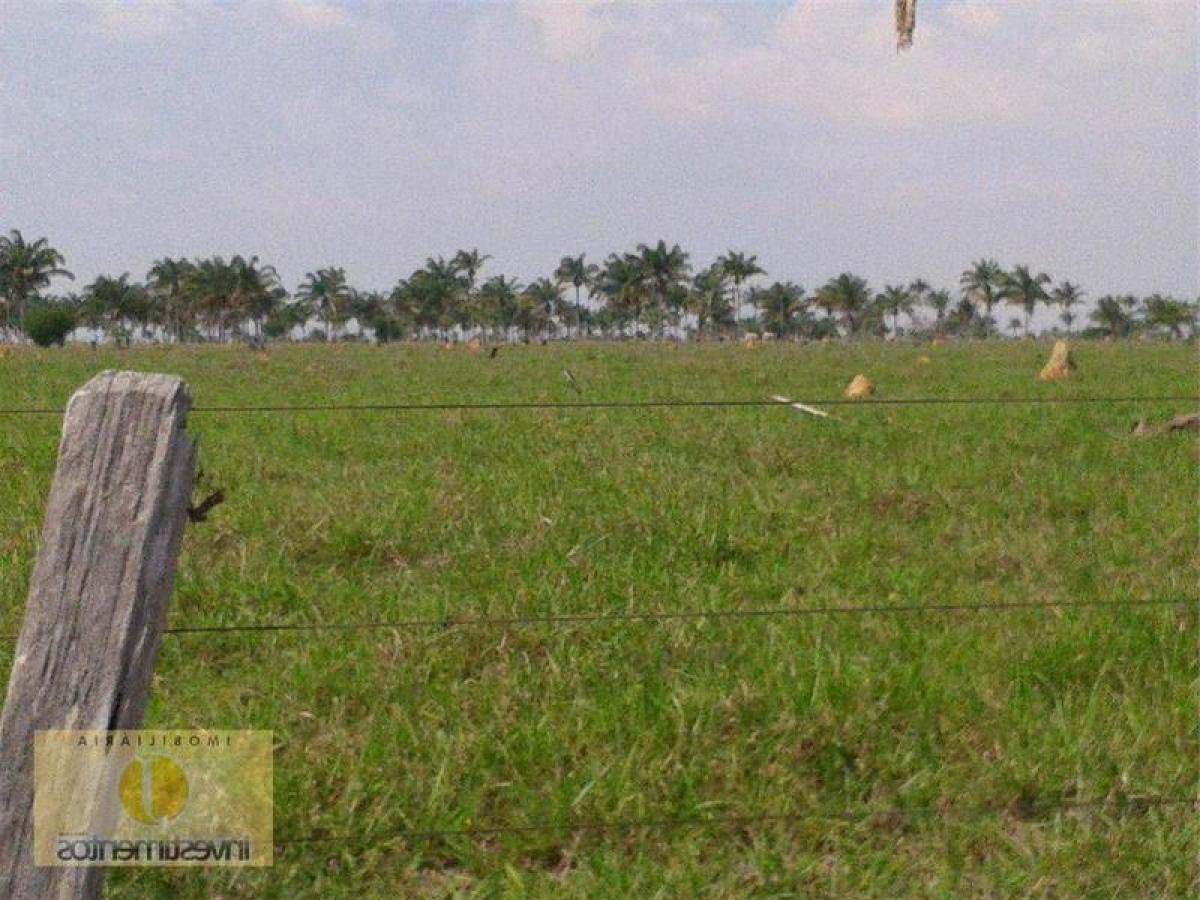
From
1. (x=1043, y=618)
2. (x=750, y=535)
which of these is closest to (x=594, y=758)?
(x=1043, y=618)

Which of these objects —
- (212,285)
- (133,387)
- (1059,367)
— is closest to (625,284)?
(212,285)

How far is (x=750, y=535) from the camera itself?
17.4 feet

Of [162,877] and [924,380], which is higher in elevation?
[924,380]

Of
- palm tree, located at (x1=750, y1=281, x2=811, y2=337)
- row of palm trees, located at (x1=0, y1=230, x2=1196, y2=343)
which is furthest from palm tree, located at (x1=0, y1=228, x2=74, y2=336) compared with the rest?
palm tree, located at (x1=750, y1=281, x2=811, y2=337)

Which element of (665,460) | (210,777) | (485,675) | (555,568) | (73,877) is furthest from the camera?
(665,460)

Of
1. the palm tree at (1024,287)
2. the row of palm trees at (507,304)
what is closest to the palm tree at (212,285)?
the row of palm trees at (507,304)

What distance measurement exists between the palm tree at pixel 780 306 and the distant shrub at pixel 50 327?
5124 centimetres

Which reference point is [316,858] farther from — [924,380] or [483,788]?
[924,380]

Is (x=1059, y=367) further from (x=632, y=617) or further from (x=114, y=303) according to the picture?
(x=114, y=303)

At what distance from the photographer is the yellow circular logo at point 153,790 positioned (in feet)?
7.73

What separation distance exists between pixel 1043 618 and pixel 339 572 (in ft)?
8.99

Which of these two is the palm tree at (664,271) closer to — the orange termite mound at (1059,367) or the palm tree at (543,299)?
the palm tree at (543,299)

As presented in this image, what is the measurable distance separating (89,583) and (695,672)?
209cm

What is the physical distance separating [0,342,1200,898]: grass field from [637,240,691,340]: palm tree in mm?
71942
